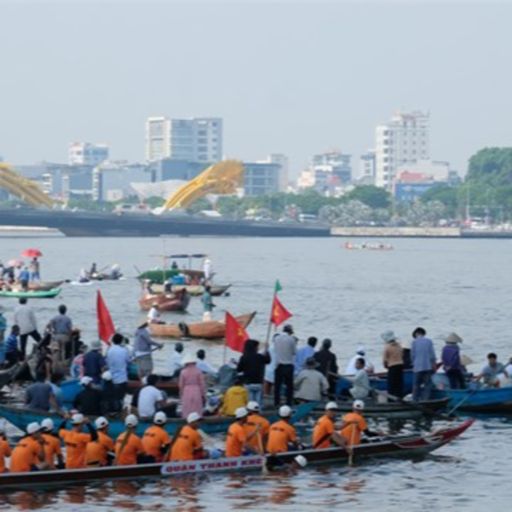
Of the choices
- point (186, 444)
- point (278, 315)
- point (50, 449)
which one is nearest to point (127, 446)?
point (186, 444)

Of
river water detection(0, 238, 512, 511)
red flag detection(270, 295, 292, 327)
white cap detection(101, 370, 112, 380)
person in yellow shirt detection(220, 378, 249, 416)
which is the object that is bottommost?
river water detection(0, 238, 512, 511)

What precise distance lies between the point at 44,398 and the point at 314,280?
98.9 metres

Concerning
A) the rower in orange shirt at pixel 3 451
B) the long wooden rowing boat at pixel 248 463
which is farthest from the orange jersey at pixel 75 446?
the rower in orange shirt at pixel 3 451

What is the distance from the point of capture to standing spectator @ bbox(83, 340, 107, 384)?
38.4 meters

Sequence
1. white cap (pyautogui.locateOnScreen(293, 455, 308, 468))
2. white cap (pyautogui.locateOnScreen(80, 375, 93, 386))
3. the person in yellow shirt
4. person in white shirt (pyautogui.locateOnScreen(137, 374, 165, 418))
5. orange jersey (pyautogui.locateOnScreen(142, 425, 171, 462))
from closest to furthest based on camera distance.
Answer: orange jersey (pyautogui.locateOnScreen(142, 425, 171, 462))
white cap (pyautogui.locateOnScreen(293, 455, 308, 468))
person in white shirt (pyautogui.locateOnScreen(137, 374, 165, 418))
white cap (pyautogui.locateOnScreen(80, 375, 93, 386))
the person in yellow shirt

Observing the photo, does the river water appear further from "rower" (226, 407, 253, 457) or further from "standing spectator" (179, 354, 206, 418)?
"standing spectator" (179, 354, 206, 418)

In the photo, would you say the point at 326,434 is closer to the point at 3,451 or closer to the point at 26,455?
the point at 26,455

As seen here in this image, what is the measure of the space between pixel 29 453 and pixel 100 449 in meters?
1.41

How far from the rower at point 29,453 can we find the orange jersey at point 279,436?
425 centimetres

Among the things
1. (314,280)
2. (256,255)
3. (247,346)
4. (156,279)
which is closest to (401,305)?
(156,279)

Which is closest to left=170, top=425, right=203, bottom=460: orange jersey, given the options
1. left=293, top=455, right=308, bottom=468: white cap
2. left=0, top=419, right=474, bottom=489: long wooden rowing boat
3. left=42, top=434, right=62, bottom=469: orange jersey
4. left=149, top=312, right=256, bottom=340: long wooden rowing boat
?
left=0, top=419, right=474, bottom=489: long wooden rowing boat

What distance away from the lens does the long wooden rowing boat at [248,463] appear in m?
31.0

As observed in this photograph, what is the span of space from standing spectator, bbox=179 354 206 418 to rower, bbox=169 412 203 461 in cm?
304

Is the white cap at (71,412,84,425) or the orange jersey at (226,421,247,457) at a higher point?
the white cap at (71,412,84,425)
